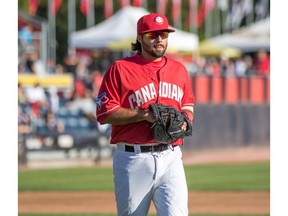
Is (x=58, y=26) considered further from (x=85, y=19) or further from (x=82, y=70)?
(x=82, y=70)

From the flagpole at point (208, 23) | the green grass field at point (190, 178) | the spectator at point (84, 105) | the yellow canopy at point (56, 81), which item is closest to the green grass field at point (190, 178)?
the green grass field at point (190, 178)

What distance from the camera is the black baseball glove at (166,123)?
19.2ft

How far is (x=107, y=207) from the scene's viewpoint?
42.4 feet

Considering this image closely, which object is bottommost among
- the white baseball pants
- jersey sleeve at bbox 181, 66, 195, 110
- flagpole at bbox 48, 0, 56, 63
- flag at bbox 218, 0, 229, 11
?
the white baseball pants

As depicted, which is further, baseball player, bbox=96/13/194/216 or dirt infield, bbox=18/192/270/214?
dirt infield, bbox=18/192/270/214

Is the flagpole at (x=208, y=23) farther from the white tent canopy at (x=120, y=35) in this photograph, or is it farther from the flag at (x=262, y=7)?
the white tent canopy at (x=120, y=35)

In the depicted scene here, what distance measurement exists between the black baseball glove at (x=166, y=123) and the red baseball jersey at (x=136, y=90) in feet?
0.35

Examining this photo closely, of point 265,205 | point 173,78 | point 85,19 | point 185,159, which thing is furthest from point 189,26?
point 173,78

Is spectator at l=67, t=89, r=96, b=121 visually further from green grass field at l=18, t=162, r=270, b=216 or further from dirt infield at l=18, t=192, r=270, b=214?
dirt infield at l=18, t=192, r=270, b=214

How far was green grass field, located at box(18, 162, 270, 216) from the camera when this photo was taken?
15.7 meters

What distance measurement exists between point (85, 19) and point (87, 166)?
31.1m

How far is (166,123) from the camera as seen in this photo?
584 centimetres

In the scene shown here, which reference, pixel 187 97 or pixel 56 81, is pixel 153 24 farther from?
pixel 56 81

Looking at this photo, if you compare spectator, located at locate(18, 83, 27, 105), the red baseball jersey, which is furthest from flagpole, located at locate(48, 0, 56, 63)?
the red baseball jersey
